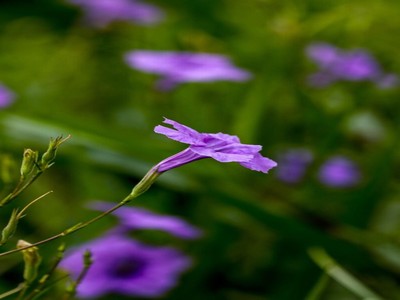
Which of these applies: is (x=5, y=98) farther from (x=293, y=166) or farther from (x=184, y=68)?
(x=293, y=166)

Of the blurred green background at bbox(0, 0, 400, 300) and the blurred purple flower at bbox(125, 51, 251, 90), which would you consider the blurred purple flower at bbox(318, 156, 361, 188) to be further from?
the blurred purple flower at bbox(125, 51, 251, 90)

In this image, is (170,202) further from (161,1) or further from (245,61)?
(161,1)

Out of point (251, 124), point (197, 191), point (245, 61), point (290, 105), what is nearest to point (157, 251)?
point (197, 191)

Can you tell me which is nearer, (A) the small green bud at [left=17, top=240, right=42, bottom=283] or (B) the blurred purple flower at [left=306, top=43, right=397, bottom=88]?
(A) the small green bud at [left=17, top=240, right=42, bottom=283]

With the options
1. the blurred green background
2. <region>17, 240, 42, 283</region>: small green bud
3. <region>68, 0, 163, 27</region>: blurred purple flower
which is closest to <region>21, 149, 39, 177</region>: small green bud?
<region>17, 240, 42, 283</region>: small green bud

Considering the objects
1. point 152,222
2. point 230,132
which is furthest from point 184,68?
point 152,222

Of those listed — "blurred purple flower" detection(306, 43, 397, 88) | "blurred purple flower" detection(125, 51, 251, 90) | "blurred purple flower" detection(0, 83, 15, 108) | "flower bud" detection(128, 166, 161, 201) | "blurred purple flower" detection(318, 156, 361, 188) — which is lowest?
"flower bud" detection(128, 166, 161, 201)
